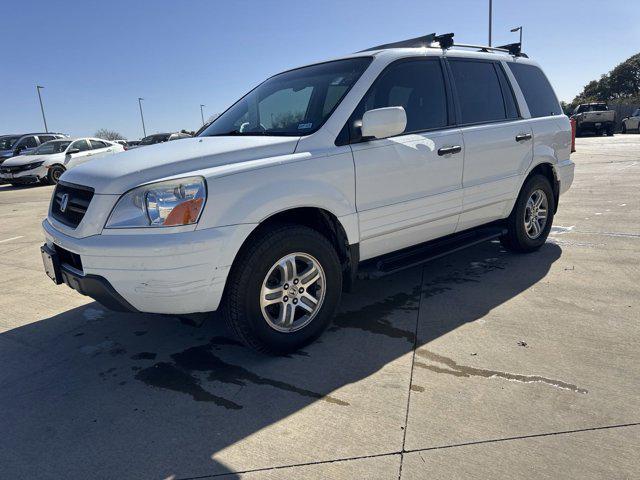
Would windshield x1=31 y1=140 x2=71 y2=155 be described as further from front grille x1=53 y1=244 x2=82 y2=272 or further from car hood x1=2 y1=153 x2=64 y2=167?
front grille x1=53 y1=244 x2=82 y2=272

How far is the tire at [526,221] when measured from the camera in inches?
186

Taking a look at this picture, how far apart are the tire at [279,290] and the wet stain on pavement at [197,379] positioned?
220mm

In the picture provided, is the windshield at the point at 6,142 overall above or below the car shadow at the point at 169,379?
above

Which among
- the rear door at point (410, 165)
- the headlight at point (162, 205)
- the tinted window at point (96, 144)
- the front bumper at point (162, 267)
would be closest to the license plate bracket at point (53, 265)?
the front bumper at point (162, 267)

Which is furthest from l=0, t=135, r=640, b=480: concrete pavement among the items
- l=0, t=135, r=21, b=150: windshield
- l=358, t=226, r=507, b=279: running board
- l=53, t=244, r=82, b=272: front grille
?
l=0, t=135, r=21, b=150: windshield

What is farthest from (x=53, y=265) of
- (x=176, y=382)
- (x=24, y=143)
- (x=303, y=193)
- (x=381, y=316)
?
(x=24, y=143)

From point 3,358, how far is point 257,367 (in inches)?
70.3

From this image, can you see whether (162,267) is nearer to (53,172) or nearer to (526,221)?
(526,221)

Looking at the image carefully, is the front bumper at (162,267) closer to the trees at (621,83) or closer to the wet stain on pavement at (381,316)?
the wet stain on pavement at (381,316)

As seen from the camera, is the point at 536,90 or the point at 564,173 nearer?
the point at 536,90

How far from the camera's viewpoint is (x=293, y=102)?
3715mm

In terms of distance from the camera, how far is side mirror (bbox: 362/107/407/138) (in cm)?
306

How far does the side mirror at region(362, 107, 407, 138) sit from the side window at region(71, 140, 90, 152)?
1657 cm

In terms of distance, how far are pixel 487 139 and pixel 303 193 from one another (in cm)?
205
